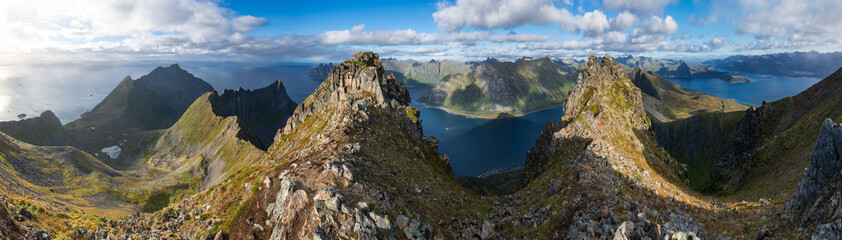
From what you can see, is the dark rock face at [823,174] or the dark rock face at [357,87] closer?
the dark rock face at [823,174]

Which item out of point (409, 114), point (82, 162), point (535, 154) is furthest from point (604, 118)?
point (82, 162)

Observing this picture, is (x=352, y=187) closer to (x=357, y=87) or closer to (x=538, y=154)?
(x=357, y=87)

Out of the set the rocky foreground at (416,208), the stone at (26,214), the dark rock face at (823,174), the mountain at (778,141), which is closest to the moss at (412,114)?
the rocky foreground at (416,208)

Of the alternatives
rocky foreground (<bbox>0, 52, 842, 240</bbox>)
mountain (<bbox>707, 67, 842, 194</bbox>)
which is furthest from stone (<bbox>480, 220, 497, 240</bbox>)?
mountain (<bbox>707, 67, 842, 194</bbox>)

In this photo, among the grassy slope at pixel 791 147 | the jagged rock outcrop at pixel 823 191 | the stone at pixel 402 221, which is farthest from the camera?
the grassy slope at pixel 791 147

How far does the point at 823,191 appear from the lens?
779 inches

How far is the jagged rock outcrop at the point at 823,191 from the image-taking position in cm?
1605

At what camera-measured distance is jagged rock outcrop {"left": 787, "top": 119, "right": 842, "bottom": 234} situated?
16047mm

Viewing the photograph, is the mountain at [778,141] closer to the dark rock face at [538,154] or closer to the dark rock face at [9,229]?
the dark rock face at [538,154]

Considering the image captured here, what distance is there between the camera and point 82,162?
148 metres

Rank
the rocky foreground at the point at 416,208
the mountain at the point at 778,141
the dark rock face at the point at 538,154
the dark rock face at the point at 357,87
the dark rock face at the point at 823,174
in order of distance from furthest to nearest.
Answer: the dark rock face at the point at 538,154, the dark rock face at the point at 357,87, the mountain at the point at 778,141, the rocky foreground at the point at 416,208, the dark rock face at the point at 823,174

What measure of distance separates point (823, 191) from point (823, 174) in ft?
18.6

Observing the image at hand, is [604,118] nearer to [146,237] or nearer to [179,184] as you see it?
[146,237]

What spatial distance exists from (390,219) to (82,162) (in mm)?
203451
